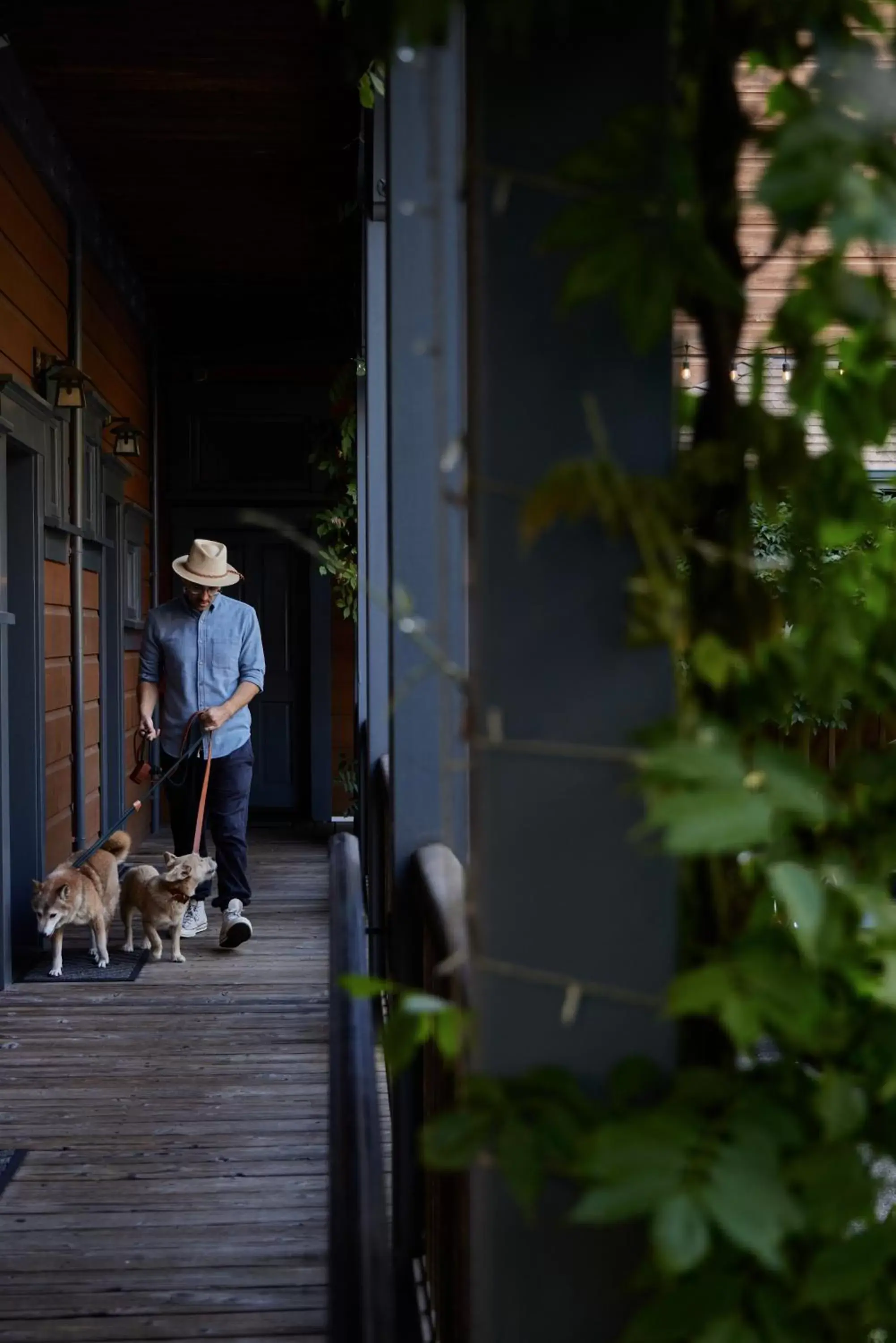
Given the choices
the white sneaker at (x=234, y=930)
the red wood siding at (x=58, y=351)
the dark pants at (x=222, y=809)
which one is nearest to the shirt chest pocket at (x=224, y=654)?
the dark pants at (x=222, y=809)

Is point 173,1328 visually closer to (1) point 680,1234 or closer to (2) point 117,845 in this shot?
(1) point 680,1234

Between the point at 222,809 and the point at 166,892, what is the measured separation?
533 mm

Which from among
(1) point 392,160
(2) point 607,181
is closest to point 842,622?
(2) point 607,181

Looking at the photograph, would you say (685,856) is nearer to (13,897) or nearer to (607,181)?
(607,181)

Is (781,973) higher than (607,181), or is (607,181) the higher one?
(607,181)

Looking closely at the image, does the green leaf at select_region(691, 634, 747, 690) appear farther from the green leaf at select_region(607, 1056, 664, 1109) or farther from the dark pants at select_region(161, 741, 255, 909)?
the dark pants at select_region(161, 741, 255, 909)

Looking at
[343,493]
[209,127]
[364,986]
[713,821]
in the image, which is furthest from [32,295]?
[713,821]

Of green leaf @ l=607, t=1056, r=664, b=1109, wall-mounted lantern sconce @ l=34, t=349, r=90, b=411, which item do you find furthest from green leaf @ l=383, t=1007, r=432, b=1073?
wall-mounted lantern sconce @ l=34, t=349, r=90, b=411

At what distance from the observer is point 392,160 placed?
6.60 ft

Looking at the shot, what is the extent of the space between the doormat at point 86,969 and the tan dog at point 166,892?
118mm

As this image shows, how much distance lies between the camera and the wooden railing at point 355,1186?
855mm

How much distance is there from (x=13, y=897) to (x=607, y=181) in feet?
16.3

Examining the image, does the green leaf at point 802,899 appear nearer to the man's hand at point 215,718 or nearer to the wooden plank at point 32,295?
the wooden plank at point 32,295

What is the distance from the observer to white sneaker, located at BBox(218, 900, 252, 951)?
5.54 m
